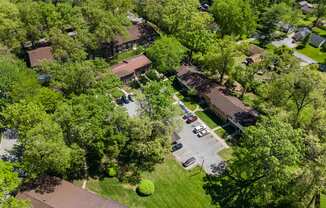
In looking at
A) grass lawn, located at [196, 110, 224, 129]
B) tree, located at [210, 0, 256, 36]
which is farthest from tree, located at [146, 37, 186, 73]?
tree, located at [210, 0, 256, 36]

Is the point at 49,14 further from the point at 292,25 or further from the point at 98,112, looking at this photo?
the point at 292,25

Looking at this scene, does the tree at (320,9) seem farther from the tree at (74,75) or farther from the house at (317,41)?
the tree at (74,75)

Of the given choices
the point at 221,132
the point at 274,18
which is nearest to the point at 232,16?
the point at 274,18

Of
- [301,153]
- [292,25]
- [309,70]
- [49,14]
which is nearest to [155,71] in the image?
[49,14]

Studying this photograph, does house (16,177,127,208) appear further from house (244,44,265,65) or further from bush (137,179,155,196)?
house (244,44,265,65)

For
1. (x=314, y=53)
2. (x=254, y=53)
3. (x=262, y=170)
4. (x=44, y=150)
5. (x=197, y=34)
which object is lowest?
(x=314, y=53)

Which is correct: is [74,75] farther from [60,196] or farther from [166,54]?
[60,196]
